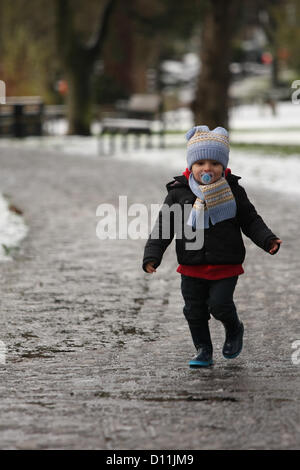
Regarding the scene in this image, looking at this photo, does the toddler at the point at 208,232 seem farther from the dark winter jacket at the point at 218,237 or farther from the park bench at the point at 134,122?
the park bench at the point at 134,122

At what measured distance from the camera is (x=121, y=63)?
4166 cm

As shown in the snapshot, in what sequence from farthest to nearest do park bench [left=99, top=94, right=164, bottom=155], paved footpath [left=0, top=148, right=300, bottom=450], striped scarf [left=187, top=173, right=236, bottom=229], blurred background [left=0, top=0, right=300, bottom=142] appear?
park bench [left=99, top=94, right=164, bottom=155] → blurred background [left=0, top=0, right=300, bottom=142] → striped scarf [left=187, top=173, right=236, bottom=229] → paved footpath [left=0, top=148, right=300, bottom=450]

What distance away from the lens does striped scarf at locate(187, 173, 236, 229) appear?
598cm

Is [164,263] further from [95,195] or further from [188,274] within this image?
[95,195]

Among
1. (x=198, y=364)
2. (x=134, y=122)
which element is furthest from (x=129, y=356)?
(x=134, y=122)

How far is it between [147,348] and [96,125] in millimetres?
32669

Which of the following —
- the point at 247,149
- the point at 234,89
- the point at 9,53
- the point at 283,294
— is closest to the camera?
the point at 283,294

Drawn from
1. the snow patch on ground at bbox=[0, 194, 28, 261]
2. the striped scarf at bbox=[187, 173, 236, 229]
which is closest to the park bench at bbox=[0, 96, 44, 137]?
the snow patch on ground at bbox=[0, 194, 28, 261]

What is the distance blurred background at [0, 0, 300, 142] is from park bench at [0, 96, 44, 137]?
0.03 metres

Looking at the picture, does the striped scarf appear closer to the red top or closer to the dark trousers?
the red top

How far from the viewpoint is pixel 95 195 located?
15.4m

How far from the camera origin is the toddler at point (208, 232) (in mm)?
5996

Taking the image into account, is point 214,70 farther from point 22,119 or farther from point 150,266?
point 150,266

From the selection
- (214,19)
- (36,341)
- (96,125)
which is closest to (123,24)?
(96,125)
